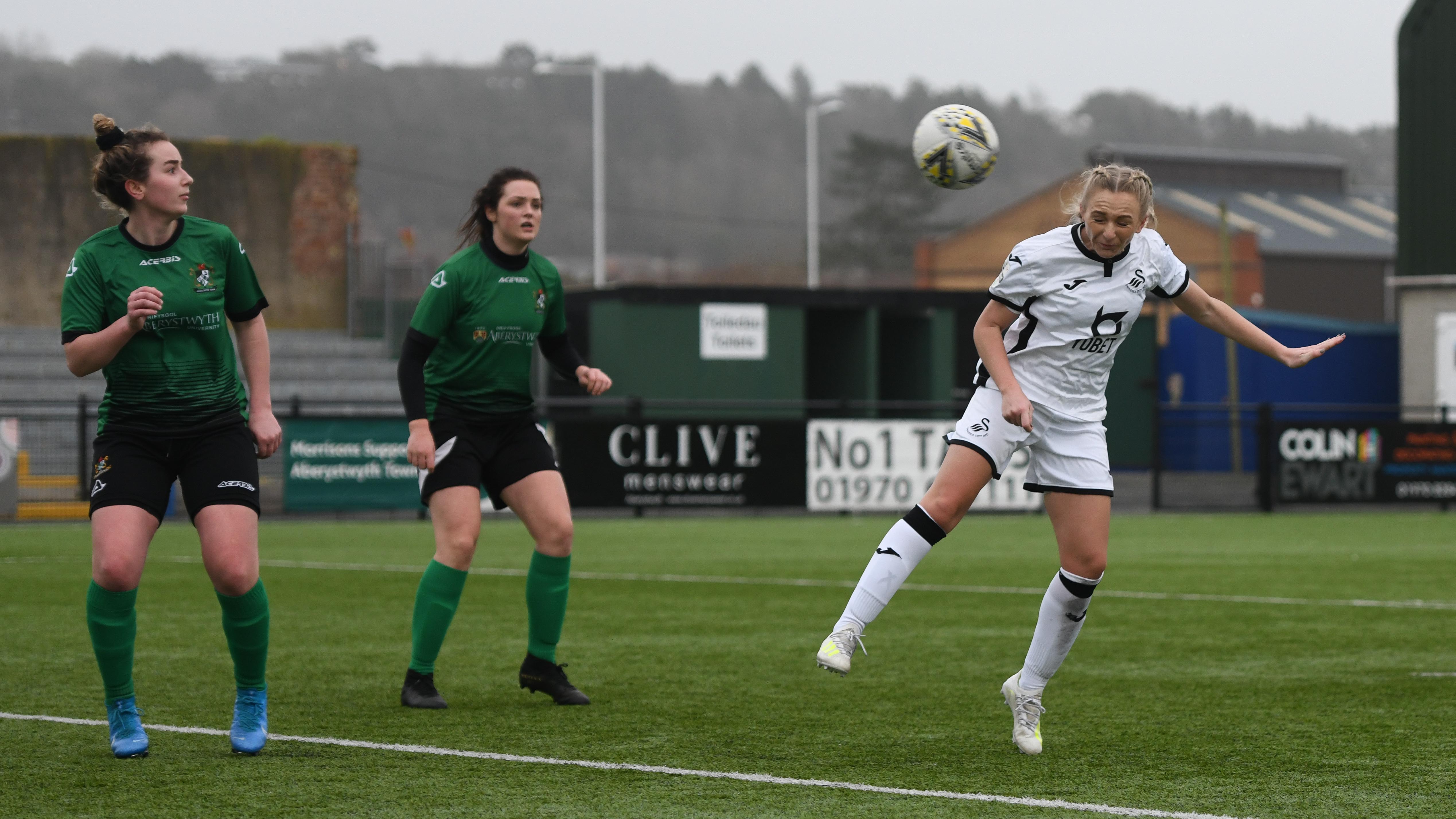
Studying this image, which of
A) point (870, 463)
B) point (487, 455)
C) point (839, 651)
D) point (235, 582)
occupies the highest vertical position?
point (487, 455)

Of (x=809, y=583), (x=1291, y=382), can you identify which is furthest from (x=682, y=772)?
(x=1291, y=382)

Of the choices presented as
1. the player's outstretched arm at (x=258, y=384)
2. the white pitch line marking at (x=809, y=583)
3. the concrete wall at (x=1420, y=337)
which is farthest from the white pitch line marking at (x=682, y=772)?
the concrete wall at (x=1420, y=337)

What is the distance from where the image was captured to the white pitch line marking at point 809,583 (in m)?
11.4

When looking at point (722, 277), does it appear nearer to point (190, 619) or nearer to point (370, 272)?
point (370, 272)

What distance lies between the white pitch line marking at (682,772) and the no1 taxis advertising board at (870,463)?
15.7 meters

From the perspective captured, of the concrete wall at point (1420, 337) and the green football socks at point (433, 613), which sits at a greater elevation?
the concrete wall at point (1420, 337)

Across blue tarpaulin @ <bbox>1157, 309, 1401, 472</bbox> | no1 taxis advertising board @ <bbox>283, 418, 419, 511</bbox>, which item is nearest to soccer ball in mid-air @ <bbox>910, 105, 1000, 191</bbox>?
no1 taxis advertising board @ <bbox>283, 418, 419, 511</bbox>

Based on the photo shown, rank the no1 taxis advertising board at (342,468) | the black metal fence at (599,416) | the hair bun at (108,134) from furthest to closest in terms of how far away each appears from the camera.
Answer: the no1 taxis advertising board at (342,468) → the black metal fence at (599,416) → the hair bun at (108,134)

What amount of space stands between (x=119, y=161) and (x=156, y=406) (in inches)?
32.0

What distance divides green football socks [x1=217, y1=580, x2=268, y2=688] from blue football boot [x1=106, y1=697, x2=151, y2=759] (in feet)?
1.16

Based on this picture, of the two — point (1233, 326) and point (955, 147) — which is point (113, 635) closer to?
point (955, 147)

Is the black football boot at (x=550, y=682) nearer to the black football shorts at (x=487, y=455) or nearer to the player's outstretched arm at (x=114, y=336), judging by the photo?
the black football shorts at (x=487, y=455)

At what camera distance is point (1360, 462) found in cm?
2327

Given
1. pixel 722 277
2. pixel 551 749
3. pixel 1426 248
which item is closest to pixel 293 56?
pixel 722 277
